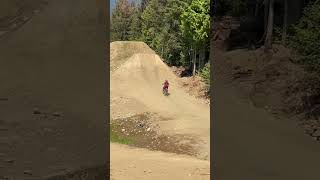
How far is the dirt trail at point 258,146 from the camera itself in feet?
57.0

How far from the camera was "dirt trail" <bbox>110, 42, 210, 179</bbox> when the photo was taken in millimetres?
29625

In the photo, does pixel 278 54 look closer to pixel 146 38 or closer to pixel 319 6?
pixel 319 6

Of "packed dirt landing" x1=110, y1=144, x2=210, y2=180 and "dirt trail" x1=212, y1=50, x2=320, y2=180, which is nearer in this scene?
"dirt trail" x1=212, y1=50, x2=320, y2=180

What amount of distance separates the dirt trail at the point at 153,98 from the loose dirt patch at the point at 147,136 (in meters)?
0.50

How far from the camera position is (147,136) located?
2947cm

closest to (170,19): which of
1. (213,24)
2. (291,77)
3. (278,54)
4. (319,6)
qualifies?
(213,24)

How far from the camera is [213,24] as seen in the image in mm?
44094

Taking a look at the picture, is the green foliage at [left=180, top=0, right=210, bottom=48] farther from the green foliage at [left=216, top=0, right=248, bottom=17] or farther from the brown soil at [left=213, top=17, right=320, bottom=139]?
the brown soil at [left=213, top=17, right=320, bottom=139]
